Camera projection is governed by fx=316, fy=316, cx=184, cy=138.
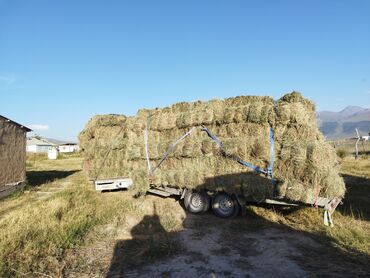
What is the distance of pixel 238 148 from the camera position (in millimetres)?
9094

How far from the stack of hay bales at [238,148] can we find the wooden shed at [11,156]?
5.66m

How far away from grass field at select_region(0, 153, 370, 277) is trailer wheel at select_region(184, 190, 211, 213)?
35cm

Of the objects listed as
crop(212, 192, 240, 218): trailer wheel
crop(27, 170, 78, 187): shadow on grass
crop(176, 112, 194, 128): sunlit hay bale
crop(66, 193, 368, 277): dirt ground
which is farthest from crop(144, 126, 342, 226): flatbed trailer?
crop(27, 170, 78, 187): shadow on grass

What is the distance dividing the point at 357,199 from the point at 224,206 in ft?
17.6

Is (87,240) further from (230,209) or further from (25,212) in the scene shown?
(230,209)

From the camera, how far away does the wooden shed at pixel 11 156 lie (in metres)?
14.4

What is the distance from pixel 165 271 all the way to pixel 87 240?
8.54 feet

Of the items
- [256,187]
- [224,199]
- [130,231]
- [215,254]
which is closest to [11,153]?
[130,231]

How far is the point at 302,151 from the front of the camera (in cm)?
792

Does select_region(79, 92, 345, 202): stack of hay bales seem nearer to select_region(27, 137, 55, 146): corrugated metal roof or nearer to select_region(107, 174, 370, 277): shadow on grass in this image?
select_region(107, 174, 370, 277): shadow on grass

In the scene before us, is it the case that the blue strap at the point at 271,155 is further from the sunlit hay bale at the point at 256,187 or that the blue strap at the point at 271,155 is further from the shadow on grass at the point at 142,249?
the shadow on grass at the point at 142,249

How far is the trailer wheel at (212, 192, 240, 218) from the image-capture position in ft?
30.8

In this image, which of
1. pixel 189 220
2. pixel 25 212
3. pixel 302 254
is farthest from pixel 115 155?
pixel 302 254

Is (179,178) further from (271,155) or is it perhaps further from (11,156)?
(11,156)
